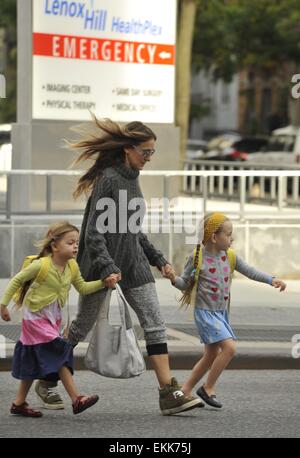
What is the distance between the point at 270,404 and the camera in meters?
9.10

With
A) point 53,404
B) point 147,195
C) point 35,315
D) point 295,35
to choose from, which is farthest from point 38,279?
point 295,35

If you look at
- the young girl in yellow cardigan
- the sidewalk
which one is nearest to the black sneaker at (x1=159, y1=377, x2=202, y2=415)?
the young girl in yellow cardigan

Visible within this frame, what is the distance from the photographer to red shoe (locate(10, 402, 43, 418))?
8516 millimetres

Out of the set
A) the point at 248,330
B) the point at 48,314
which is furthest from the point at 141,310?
the point at 248,330

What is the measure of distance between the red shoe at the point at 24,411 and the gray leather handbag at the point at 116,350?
1.46ft

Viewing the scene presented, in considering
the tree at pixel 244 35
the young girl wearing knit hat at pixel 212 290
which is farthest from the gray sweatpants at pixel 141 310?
the tree at pixel 244 35

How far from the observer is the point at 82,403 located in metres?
8.36

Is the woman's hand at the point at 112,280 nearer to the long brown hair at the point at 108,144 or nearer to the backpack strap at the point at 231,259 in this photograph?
the long brown hair at the point at 108,144

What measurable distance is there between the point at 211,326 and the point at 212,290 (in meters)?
0.23

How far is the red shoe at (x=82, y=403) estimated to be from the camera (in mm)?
8336

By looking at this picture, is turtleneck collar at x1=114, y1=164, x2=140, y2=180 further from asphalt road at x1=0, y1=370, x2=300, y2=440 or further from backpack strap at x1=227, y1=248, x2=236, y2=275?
asphalt road at x1=0, y1=370, x2=300, y2=440

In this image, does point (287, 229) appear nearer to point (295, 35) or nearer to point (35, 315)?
point (35, 315)

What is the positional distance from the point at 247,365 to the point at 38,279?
110 inches

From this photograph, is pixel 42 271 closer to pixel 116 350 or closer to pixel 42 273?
pixel 42 273
